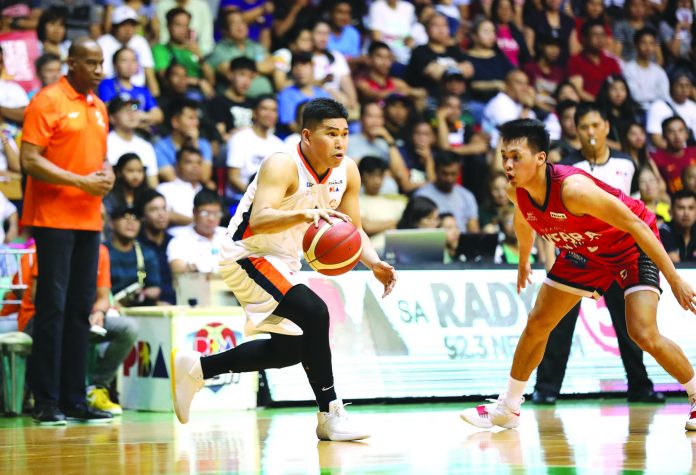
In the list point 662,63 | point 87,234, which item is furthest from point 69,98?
point 662,63

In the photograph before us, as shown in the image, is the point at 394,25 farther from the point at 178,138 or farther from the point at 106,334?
the point at 106,334

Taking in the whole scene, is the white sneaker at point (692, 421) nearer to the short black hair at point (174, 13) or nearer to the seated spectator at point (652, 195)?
the seated spectator at point (652, 195)

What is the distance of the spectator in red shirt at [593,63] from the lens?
16.4 metres

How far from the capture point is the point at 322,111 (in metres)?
6.82

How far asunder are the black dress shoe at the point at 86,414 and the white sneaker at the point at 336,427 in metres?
2.50

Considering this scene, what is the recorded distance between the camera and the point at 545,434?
7.12 m

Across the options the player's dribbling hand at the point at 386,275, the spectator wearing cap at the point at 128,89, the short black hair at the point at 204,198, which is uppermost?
the spectator wearing cap at the point at 128,89

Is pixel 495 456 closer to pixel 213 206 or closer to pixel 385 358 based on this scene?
pixel 385 358

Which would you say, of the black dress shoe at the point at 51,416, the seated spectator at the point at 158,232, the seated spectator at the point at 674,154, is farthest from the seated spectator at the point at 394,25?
the black dress shoe at the point at 51,416

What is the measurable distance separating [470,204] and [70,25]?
17.1ft

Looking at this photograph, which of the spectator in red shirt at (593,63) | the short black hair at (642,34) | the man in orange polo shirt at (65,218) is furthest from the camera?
the short black hair at (642,34)

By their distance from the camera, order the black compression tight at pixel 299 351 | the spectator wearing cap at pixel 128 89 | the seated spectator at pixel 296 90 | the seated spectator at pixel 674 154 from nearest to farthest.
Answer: the black compression tight at pixel 299 351, the spectator wearing cap at pixel 128 89, the seated spectator at pixel 296 90, the seated spectator at pixel 674 154

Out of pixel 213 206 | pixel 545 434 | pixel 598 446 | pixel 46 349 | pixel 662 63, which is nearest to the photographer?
pixel 598 446

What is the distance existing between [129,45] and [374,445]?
7929mm
